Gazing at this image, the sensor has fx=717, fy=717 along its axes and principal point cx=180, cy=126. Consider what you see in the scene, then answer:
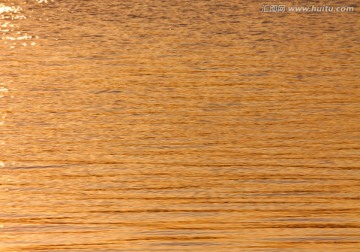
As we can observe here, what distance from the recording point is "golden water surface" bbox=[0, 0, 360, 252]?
21.8 inches

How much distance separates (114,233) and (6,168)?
123mm

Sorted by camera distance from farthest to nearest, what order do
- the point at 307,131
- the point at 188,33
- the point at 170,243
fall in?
the point at 188,33 → the point at 307,131 → the point at 170,243

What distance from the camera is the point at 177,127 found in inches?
25.8

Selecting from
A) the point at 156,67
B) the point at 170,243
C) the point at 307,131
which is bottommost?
the point at 170,243

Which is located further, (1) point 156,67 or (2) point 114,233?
(1) point 156,67

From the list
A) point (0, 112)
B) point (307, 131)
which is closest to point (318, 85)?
point (307, 131)

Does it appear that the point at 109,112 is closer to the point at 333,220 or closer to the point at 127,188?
the point at 127,188

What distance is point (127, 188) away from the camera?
59 cm

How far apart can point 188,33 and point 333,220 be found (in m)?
0.31

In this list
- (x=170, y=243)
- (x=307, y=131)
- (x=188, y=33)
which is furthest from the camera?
(x=188, y=33)

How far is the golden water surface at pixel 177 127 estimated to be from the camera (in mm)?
555

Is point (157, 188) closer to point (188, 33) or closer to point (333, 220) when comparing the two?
point (333, 220)

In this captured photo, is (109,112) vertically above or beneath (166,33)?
beneath

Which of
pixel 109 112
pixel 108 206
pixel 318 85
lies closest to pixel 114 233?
pixel 108 206
